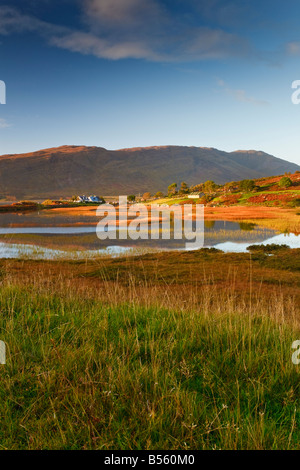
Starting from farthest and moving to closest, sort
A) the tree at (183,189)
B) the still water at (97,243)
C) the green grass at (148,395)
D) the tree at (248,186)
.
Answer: the tree at (183,189)
the tree at (248,186)
the still water at (97,243)
the green grass at (148,395)

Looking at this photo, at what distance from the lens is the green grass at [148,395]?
2.37m

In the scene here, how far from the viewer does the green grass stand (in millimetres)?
2371

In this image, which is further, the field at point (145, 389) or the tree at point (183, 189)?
the tree at point (183, 189)

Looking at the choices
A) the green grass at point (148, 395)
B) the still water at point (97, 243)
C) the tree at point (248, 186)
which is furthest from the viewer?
the tree at point (248, 186)

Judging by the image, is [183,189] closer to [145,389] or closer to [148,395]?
[145,389]

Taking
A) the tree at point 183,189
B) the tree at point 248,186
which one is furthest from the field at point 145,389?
the tree at point 183,189

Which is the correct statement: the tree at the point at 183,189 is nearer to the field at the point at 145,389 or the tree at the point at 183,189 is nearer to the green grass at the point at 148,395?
the field at the point at 145,389

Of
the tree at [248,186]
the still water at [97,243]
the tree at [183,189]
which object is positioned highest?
the tree at [183,189]

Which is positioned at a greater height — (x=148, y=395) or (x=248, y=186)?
(x=248, y=186)

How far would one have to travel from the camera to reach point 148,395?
2881 millimetres

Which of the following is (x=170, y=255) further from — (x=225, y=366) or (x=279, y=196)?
(x=279, y=196)

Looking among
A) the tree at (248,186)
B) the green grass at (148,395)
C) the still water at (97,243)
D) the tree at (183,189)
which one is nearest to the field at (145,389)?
the green grass at (148,395)

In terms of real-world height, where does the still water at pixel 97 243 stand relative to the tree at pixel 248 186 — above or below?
below

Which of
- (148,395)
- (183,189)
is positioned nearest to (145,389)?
(148,395)
